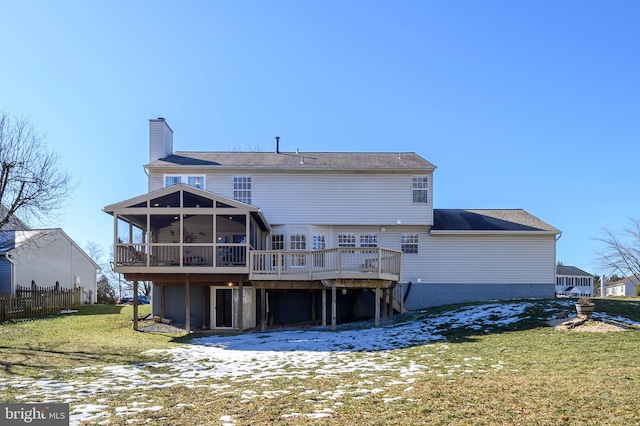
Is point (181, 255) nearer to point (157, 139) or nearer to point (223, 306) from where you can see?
point (223, 306)

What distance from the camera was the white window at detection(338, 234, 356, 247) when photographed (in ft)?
71.6

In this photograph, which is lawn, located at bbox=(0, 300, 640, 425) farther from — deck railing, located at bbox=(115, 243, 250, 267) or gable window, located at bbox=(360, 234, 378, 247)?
gable window, located at bbox=(360, 234, 378, 247)

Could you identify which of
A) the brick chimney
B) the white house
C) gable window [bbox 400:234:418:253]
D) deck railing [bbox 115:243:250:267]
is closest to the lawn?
deck railing [bbox 115:243:250:267]

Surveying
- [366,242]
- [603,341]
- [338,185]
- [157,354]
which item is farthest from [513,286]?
[157,354]

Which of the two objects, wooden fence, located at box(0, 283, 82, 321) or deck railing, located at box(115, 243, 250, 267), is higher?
deck railing, located at box(115, 243, 250, 267)

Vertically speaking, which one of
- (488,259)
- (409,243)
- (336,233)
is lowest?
(488,259)

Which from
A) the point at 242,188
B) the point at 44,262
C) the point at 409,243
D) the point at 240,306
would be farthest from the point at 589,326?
the point at 44,262

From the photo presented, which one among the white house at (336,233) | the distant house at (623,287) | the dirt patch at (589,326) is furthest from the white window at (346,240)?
the distant house at (623,287)

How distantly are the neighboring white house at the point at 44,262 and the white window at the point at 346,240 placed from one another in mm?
13771

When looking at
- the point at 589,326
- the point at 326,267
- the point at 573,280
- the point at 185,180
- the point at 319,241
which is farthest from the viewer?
the point at 573,280

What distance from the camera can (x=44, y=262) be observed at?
2920 centimetres

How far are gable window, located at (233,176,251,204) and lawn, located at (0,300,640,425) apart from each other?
6.63 metres

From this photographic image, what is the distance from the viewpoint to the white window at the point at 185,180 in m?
21.1

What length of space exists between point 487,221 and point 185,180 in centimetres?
1355
